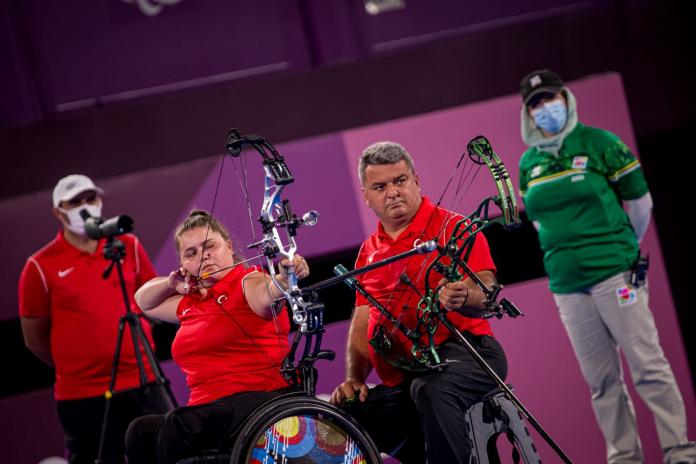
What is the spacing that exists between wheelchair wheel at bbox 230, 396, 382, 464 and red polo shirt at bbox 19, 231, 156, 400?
1.20 metres

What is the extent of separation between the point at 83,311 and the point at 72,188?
1.72 feet

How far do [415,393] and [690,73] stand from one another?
3.01m

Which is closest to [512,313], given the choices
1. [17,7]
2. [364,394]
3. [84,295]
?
[364,394]

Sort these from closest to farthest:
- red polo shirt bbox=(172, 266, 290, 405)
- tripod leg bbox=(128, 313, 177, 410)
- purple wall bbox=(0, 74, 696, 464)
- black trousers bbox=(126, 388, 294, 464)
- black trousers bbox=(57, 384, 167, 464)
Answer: black trousers bbox=(126, 388, 294, 464), red polo shirt bbox=(172, 266, 290, 405), tripod leg bbox=(128, 313, 177, 410), black trousers bbox=(57, 384, 167, 464), purple wall bbox=(0, 74, 696, 464)

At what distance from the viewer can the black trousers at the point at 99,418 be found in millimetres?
3332

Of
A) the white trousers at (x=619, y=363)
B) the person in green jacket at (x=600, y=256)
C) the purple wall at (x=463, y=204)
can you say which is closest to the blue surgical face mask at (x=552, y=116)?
the person in green jacket at (x=600, y=256)

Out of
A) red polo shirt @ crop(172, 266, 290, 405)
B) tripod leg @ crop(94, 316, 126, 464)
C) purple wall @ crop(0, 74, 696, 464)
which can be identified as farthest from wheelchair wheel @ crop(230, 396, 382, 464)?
purple wall @ crop(0, 74, 696, 464)

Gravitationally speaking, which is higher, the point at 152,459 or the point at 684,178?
the point at 684,178

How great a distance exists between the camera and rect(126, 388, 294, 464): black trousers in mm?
2512

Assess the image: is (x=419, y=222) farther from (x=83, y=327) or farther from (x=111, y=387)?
(x=83, y=327)

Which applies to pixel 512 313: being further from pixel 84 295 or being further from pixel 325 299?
pixel 84 295

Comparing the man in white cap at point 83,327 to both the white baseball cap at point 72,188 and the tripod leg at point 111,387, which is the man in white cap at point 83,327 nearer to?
the white baseball cap at point 72,188

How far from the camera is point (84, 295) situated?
3.39 meters

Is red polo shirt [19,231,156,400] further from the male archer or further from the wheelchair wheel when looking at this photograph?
the wheelchair wheel
